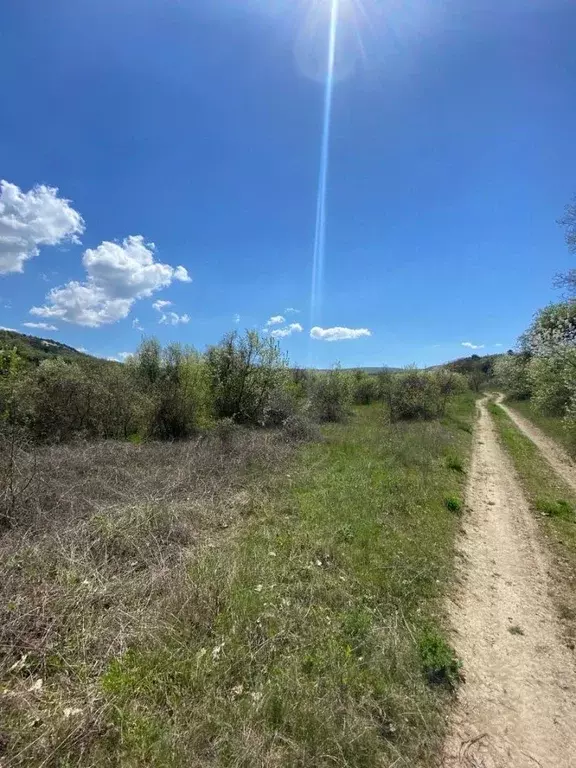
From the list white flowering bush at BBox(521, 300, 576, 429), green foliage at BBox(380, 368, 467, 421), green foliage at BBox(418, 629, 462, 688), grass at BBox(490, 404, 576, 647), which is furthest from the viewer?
green foliage at BBox(380, 368, 467, 421)

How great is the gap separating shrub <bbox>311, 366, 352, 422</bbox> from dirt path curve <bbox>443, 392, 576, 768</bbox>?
1860cm

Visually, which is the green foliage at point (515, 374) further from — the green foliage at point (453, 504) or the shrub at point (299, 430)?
the green foliage at point (453, 504)

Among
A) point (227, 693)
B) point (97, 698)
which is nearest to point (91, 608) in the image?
point (97, 698)

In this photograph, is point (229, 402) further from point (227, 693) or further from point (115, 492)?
point (227, 693)

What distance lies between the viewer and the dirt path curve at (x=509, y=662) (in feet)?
11.4

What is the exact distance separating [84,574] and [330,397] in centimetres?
2350

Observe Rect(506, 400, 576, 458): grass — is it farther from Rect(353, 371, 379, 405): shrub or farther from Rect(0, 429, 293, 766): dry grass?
Rect(0, 429, 293, 766): dry grass

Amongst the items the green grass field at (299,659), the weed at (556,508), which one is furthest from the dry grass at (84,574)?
the weed at (556,508)

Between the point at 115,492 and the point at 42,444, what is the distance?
7.36 m

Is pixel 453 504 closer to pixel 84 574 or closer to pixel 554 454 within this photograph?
pixel 84 574

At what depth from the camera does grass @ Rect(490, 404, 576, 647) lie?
5876 mm

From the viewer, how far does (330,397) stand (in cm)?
2783

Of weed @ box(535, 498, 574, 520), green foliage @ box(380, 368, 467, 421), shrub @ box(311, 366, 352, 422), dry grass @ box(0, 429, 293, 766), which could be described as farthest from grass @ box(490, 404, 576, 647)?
shrub @ box(311, 366, 352, 422)

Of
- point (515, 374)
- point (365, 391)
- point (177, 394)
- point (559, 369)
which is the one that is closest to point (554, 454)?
point (559, 369)
